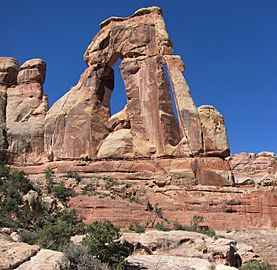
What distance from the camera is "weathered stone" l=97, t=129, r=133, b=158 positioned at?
4153cm

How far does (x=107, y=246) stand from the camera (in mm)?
18453

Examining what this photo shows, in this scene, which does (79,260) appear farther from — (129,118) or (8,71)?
(8,71)

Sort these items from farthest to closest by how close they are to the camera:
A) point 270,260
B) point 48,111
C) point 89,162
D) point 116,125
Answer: point 48,111
point 116,125
point 89,162
point 270,260

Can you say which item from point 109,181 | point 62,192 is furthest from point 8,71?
point 62,192

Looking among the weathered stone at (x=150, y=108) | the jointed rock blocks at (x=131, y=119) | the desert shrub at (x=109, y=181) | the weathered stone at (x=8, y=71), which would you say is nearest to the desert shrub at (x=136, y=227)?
the desert shrub at (x=109, y=181)

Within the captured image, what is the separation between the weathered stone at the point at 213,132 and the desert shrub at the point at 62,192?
38.4ft

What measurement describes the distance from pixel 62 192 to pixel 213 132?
13.8m

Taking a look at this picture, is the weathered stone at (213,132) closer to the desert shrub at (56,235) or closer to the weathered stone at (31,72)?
the desert shrub at (56,235)

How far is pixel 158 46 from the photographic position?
43.2 meters

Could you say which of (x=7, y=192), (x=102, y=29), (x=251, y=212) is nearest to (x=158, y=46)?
(x=102, y=29)

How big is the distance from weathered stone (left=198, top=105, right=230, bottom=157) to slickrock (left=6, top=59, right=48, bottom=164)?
1620 cm

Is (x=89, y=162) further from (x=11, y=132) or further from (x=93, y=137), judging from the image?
(x=11, y=132)

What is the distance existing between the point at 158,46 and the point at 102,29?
7.36m

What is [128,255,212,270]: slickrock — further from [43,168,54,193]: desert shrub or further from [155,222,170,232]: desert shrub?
[43,168,54,193]: desert shrub
